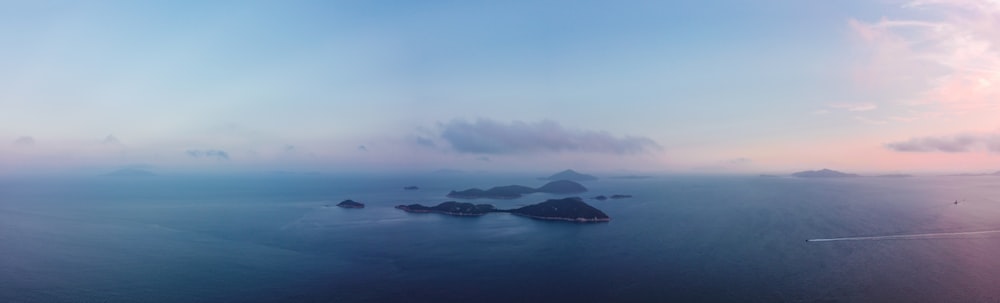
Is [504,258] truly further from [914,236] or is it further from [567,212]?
[914,236]

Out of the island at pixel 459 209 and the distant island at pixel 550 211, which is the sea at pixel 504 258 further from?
the island at pixel 459 209

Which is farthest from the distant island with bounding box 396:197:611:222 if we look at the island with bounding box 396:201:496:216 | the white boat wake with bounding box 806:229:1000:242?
the white boat wake with bounding box 806:229:1000:242

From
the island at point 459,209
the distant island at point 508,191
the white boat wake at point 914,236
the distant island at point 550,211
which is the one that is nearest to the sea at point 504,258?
the white boat wake at point 914,236

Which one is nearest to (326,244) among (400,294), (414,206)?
(400,294)

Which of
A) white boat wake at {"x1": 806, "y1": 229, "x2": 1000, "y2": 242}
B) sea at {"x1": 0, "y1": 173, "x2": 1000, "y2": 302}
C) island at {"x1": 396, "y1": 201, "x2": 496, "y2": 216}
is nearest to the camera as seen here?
sea at {"x1": 0, "y1": 173, "x2": 1000, "y2": 302}

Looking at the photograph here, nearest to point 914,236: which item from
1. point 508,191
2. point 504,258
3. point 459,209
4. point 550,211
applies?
point 550,211

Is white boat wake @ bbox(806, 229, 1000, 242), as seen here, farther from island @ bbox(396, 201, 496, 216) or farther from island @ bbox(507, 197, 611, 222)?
island @ bbox(396, 201, 496, 216)
